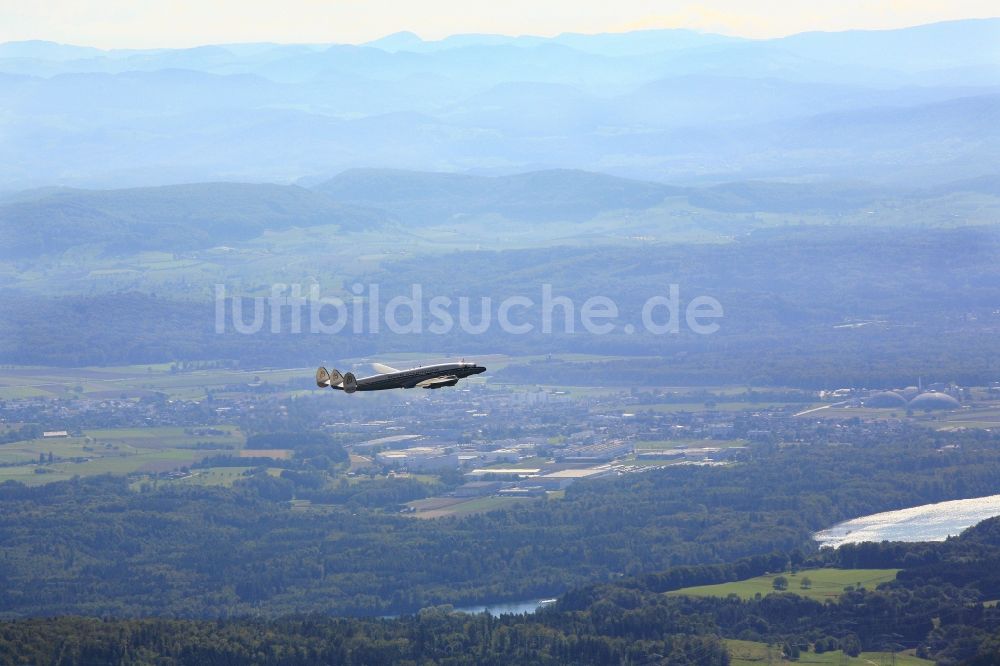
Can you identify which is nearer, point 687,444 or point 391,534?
point 391,534

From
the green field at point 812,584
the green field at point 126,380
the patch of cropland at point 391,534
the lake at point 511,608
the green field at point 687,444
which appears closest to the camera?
the green field at point 812,584

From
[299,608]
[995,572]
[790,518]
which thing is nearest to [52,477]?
[299,608]

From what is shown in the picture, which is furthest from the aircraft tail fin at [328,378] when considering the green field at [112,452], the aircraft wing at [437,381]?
the green field at [112,452]

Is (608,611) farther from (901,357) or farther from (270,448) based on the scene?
(901,357)

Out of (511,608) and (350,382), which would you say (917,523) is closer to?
(511,608)

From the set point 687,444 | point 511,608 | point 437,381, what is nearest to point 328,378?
point 437,381

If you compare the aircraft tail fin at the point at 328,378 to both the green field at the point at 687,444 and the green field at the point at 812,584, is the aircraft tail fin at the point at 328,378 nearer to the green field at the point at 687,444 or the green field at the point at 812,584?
the green field at the point at 812,584

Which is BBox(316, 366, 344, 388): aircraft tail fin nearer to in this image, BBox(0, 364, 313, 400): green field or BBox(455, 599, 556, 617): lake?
BBox(455, 599, 556, 617): lake
